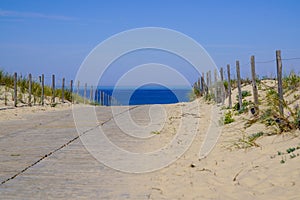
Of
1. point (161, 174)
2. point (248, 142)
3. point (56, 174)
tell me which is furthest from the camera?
point (248, 142)

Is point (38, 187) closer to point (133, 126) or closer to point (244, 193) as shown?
point (244, 193)

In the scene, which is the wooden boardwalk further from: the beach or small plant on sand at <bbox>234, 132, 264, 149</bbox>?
small plant on sand at <bbox>234, 132, 264, 149</bbox>

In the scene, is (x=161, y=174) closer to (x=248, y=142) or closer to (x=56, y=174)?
(x=56, y=174)

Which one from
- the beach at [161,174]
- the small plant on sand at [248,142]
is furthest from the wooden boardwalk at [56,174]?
the small plant on sand at [248,142]

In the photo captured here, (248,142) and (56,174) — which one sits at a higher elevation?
(248,142)

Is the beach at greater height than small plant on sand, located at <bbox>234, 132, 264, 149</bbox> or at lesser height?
lesser

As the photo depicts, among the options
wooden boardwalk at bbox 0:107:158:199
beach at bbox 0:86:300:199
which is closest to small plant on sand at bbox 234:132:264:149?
beach at bbox 0:86:300:199

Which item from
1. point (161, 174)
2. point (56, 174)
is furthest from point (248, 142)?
point (56, 174)

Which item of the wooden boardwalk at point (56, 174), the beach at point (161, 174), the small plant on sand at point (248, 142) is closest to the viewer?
the beach at point (161, 174)

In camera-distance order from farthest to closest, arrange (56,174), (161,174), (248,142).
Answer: (248,142) < (161,174) < (56,174)

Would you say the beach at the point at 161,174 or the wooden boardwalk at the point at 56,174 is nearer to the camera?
the beach at the point at 161,174

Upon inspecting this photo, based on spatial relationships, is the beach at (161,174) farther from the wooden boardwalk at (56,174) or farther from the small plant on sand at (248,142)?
the small plant on sand at (248,142)

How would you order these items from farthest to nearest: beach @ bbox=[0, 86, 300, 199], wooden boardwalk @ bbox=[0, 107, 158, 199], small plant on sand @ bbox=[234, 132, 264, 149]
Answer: small plant on sand @ bbox=[234, 132, 264, 149]
wooden boardwalk @ bbox=[0, 107, 158, 199]
beach @ bbox=[0, 86, 300, 199]

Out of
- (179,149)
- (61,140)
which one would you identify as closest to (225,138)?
(179,149)
